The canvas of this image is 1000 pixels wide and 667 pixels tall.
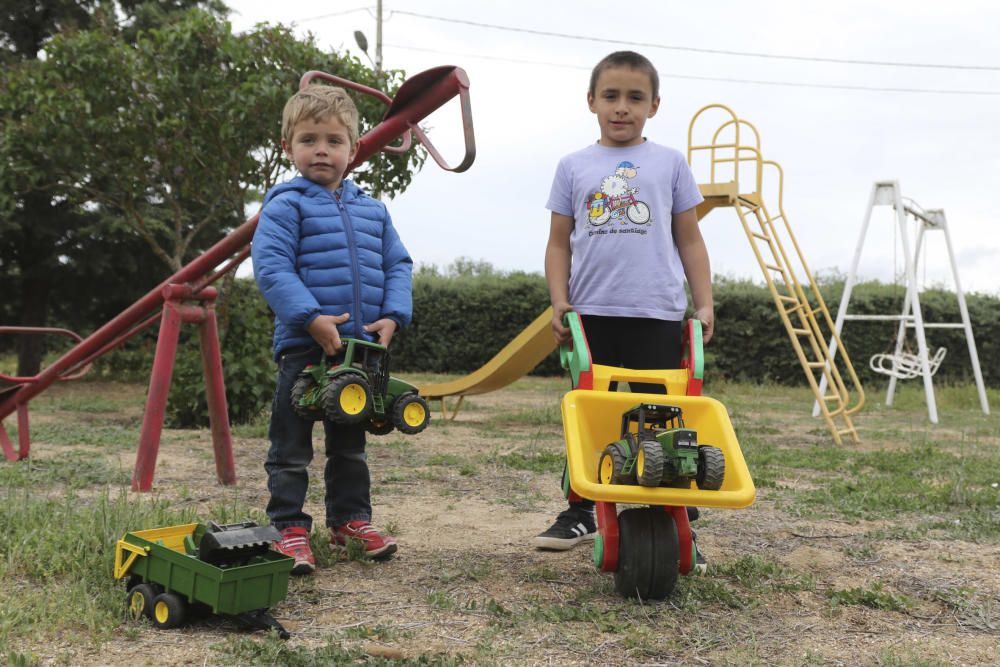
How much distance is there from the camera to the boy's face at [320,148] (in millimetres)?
2625

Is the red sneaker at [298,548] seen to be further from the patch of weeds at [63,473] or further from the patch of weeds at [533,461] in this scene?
the patch of weeds at [533,461]

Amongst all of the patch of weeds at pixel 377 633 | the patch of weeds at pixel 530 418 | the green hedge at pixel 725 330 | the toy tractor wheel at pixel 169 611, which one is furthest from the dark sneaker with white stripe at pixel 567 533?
the green hedge at pixel 725 330

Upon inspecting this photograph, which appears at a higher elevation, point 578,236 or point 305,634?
point 578,236

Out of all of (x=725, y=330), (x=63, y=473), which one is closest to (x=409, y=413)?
(x=63, y=473)

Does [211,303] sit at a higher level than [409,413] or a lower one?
higher

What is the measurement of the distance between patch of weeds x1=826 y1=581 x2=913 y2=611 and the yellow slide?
4276 mm

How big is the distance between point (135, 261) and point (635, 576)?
10832 mm

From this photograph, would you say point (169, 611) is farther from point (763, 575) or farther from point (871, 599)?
point (871, 599)

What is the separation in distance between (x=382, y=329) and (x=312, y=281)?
0.26 m

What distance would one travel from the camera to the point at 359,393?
8.13 feet

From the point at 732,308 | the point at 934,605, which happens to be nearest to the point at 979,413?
the point at 732,308

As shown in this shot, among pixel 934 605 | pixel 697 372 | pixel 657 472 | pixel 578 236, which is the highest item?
pixel 578 236

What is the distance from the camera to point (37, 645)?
1916 mm

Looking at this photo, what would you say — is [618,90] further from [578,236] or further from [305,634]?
[305,634]
